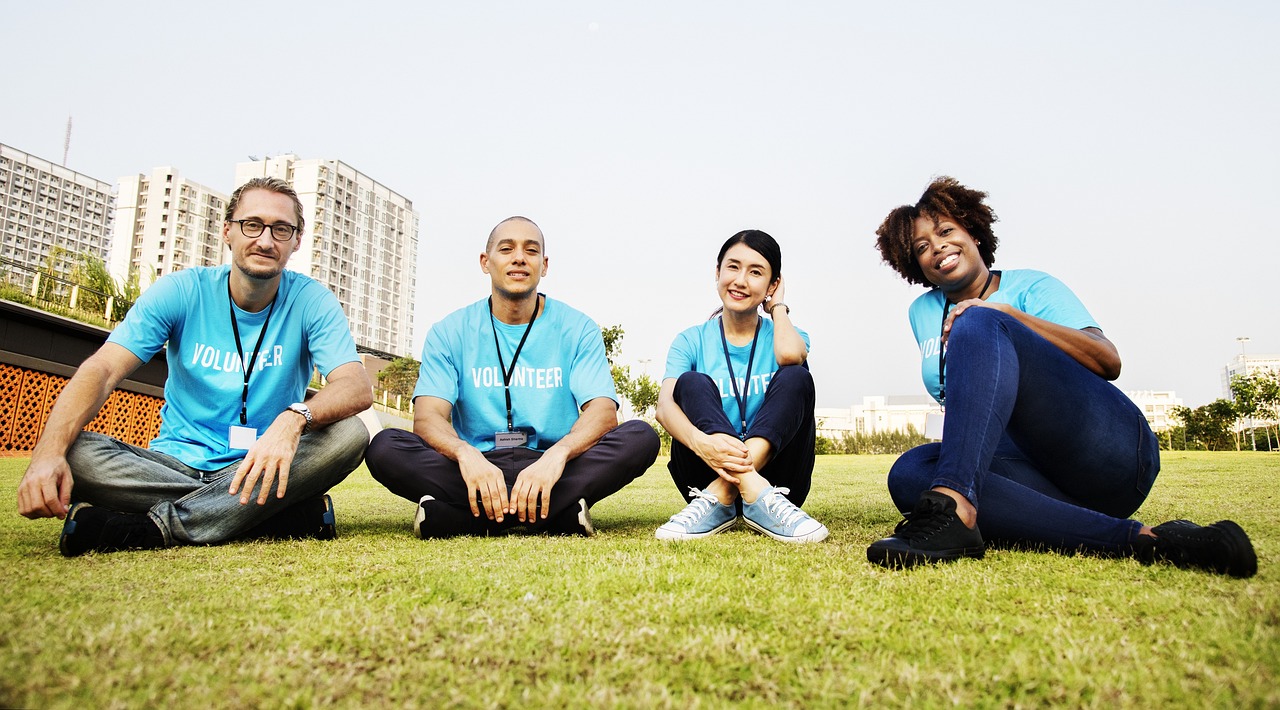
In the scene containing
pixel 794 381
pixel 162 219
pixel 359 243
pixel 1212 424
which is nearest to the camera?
pixel 794 381

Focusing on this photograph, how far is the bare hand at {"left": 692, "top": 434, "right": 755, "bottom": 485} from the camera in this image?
3035 millimetres

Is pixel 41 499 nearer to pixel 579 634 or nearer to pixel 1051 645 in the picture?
pixel 579 634

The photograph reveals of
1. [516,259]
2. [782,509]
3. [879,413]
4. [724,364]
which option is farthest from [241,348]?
[879,413]

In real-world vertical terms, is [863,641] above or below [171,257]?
below

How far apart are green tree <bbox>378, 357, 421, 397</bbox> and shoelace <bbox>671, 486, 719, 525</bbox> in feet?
178

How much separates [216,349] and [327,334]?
0.47m

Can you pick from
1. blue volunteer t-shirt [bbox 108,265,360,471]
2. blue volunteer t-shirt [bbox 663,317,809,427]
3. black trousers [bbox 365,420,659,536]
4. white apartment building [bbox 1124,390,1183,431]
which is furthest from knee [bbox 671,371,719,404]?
white apartment building [bbox 1124,390,1183,431]

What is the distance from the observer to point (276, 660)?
1292 mm

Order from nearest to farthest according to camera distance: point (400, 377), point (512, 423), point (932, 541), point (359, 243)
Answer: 1. point (932, 541)
2. point (512, 423)
3. point (400, 377)
4. point (359, 243)

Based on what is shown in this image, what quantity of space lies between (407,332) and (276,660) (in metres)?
107

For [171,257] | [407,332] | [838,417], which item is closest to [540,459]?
[171,257]

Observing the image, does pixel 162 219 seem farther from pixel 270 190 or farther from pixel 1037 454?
pixel 1037 454

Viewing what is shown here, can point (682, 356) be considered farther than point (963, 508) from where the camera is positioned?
Yes

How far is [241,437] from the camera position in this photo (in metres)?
3.03
